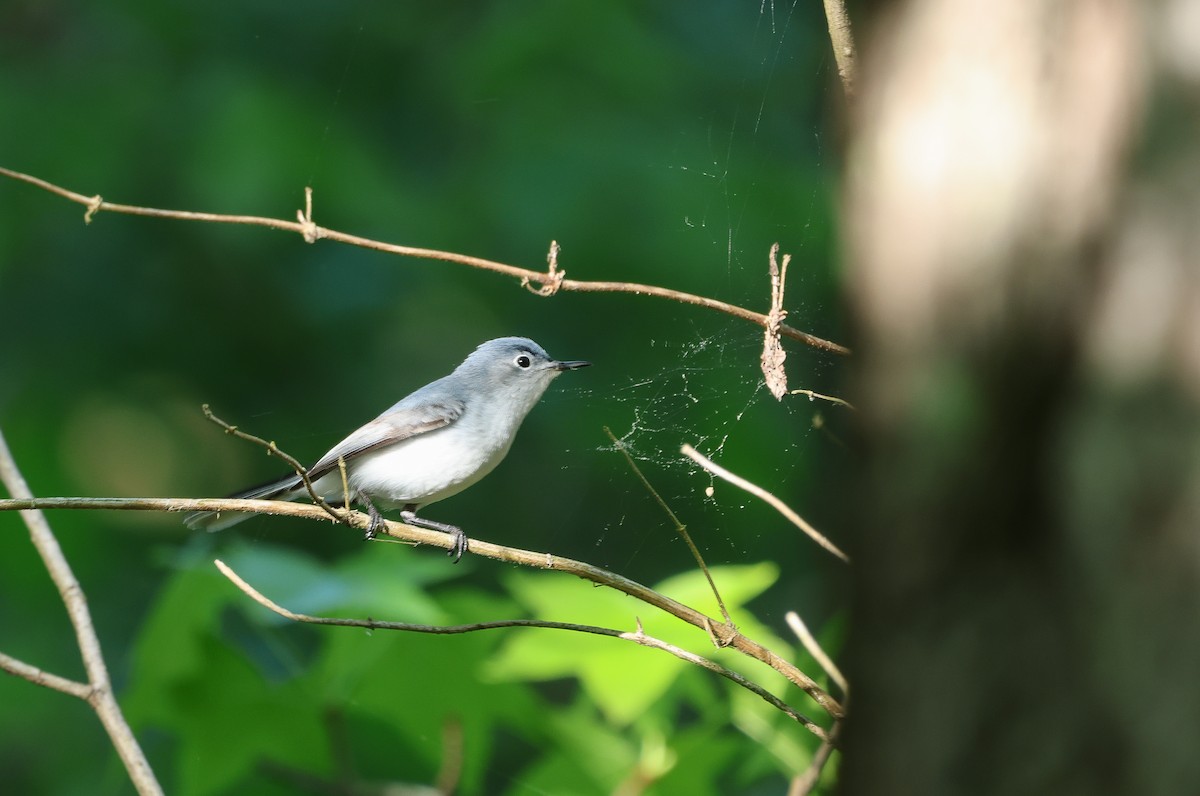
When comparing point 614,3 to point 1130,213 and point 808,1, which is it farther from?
point 1130,213

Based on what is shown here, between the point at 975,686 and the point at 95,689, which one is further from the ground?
the point at 975,686

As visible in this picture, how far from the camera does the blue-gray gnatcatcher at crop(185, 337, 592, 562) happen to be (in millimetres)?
3085

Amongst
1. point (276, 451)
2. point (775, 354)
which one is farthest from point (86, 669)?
point (775, 354)

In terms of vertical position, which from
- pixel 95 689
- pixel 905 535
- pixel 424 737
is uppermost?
pixel 905 535

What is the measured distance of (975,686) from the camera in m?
0.97

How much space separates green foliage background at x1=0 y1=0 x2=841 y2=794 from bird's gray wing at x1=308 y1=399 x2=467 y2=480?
3.88ft

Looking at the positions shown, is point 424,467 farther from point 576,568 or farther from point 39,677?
point 576,568

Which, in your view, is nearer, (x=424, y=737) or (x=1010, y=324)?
(x=1010, y=324)

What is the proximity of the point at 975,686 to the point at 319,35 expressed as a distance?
6.01 m

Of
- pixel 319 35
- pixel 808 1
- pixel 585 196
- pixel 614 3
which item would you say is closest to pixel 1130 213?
pixel 808 1

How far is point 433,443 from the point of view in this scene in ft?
10.5

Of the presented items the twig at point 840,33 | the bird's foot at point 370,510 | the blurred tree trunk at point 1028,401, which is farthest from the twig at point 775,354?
the bird's foot at point 370,510

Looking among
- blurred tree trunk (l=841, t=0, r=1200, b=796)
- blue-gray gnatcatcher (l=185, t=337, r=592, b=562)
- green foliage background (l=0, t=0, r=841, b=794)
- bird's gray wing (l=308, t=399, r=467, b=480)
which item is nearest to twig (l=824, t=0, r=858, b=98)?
blurred tree trunk (l=841, t=0, r=1200, b=796)

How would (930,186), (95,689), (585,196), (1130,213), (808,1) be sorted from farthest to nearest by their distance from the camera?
1. (585,196)
2. (808,1)
3. (95,689)
4. (930,186)
5. (1130,213)
